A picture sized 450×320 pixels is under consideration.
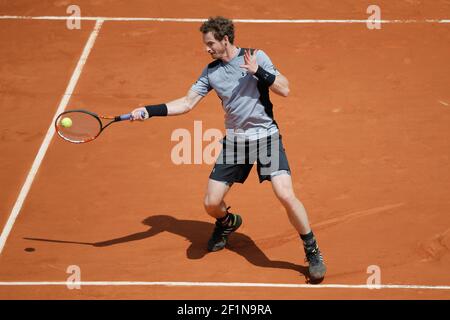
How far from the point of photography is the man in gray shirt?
10203 mm

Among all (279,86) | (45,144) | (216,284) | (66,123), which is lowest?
(45,144)

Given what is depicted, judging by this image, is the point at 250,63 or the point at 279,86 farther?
the point at 279,86

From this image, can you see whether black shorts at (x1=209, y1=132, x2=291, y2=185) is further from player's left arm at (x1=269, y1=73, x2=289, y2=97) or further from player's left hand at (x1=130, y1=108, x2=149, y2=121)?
player's left hand at (x1=130, y1=108, x2=149, y2=121)

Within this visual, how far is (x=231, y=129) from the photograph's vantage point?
10594 mm

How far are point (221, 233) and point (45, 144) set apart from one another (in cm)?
367

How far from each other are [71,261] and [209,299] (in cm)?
172

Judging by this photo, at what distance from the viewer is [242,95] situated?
1034cm

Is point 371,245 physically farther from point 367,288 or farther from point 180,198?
point 180,198

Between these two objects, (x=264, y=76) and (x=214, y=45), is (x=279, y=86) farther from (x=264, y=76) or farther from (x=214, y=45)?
(x=214, y=45)

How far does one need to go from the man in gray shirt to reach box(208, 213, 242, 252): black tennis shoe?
0.57m

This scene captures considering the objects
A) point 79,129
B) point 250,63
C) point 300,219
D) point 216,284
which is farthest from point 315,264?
point 79,129

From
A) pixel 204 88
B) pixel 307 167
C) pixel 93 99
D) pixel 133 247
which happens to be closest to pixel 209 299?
pixel 133 247

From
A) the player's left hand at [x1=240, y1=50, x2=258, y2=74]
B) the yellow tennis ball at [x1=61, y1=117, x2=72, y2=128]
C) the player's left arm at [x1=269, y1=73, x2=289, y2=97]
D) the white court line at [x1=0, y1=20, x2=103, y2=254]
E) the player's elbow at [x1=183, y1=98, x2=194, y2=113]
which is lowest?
the white court line at [x1=0, y1=20, x2=103, y2=254]

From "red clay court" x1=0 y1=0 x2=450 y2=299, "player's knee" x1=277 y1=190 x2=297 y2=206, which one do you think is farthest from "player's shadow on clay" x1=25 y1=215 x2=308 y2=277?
"player's knee" x1=277 y1=190 x2=297 y2=206
